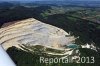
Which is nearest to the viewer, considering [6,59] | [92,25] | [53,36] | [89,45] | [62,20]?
[6,59]

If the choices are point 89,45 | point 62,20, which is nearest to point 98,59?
point 89,45

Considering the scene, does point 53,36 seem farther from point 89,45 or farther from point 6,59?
point 6,59

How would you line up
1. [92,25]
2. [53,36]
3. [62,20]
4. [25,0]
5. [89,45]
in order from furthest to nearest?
[25,0] → [62,20] → [92,25] → [53,36] → [89,45]

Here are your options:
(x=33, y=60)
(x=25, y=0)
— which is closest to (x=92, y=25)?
(x=33, y=60)

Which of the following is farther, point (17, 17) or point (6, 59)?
point (17, 17)

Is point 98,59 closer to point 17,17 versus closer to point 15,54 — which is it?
point 15,54

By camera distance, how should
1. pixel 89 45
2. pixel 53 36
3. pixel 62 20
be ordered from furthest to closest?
pixel 62 20 < pixel 53 36 < pixel 89 45
